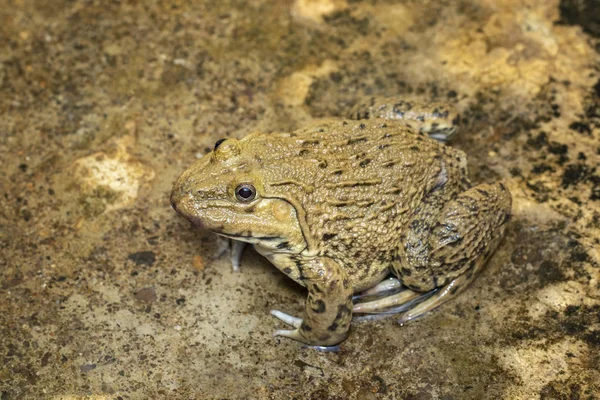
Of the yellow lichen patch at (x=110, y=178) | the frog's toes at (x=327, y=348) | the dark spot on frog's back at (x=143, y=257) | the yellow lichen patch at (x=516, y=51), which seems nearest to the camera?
the frog's toes at (x=327, y=348)

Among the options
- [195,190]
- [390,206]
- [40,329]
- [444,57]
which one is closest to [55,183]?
[40,329]

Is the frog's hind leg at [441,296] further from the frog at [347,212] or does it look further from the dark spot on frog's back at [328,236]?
the dark spot on frog's back at [328,236]

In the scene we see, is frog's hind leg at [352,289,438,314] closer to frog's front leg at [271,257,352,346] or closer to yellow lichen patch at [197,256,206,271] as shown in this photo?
frog's front leg at [271,257,352,346]

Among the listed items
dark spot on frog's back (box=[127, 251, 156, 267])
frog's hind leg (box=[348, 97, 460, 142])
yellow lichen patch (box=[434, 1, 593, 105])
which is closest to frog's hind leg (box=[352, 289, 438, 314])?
frog's hind leg (box=[348, 97, 460, 142])

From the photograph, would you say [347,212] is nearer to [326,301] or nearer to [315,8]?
[326,301]

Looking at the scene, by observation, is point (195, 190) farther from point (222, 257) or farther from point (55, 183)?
point (55, 183)

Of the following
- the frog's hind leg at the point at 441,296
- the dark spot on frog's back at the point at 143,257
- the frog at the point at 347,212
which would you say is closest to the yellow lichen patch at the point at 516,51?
the frog at the point at 347,212

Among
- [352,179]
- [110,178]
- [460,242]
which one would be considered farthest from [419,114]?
[110,178]
